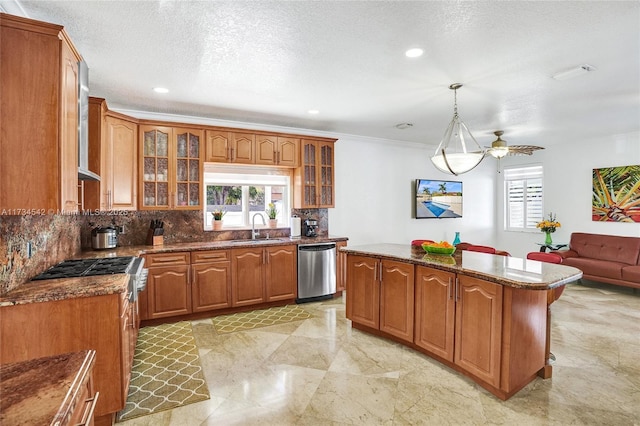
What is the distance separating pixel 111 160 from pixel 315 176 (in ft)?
8.83

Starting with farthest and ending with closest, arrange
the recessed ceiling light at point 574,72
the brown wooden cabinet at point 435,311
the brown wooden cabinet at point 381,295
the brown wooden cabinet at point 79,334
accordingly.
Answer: the brown wooden cabinet at point 381,295 → the recessed ceiling light at point 574,72 → the brown wooden cabinet at point 435,311 → the brown wooden cabinet at point 79,334

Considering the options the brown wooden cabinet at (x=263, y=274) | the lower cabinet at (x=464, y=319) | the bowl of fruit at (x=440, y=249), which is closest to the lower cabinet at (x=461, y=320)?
the lower cabinet at (x=464, y=319)

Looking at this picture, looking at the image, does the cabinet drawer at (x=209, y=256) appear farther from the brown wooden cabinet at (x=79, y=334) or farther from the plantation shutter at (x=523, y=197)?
the plantation shutter at (x=523, y=197)

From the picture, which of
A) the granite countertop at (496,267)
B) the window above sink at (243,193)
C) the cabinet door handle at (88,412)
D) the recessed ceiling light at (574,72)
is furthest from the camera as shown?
the window above sink at (243,193)

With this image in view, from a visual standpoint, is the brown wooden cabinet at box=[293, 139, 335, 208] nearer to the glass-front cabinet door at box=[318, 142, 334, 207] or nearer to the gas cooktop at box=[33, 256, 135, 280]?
the glass-front cabinet door at box=[318, 142, 334, 207]

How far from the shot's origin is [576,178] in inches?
248

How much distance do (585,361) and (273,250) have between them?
136 inches

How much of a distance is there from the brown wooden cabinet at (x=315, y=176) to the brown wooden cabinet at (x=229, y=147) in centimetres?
81

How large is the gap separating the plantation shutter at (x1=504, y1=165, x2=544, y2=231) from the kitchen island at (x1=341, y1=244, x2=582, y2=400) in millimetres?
4826

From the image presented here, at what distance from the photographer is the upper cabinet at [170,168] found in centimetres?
410

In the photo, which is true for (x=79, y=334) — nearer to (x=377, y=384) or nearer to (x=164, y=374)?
(x=164, y=374)

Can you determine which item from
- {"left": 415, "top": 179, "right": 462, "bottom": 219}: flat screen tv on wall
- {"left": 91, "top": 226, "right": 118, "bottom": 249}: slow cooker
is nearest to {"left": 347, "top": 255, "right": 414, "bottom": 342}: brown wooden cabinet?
{"left": 91, "top": 226, "right": 118, "bottom": 249}: slow cooker

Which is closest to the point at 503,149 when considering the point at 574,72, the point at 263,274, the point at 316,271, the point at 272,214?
the point at 574,72

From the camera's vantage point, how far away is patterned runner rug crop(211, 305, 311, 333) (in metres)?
3.87
